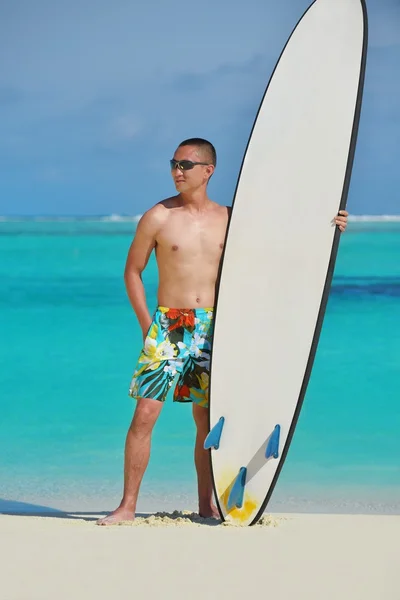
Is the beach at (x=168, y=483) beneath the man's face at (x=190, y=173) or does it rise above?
beneath

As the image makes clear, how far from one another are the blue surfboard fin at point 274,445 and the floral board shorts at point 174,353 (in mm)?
291

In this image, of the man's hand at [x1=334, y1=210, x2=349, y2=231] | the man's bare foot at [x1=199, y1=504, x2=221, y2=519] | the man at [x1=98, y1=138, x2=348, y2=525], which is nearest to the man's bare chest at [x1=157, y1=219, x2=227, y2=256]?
the man at [x1=98, y1=138, x2=348, y2=525]

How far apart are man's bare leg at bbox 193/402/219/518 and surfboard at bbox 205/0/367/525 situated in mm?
107

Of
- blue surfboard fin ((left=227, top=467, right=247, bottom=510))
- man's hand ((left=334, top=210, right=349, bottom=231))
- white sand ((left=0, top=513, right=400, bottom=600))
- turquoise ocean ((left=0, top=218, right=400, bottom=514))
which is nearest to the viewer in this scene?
white sand ((left=0, top=513, right=400, bottom=600))

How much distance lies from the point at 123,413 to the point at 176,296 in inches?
153

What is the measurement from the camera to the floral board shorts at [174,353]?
156 inches

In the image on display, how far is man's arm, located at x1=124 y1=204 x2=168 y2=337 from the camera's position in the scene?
13.1 ft

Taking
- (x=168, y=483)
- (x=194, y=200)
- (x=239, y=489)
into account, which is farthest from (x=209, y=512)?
(x=168, y=483)

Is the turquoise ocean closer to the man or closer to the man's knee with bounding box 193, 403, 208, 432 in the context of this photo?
the man's knee with bounding box 193, 403, 208, 432

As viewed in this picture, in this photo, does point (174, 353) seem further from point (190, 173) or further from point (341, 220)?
point (341, 220)

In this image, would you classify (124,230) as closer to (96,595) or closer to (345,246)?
Result: (345,246)

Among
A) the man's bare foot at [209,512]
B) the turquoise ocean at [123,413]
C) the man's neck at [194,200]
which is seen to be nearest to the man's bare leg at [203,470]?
the man's bare foot at [209,512]

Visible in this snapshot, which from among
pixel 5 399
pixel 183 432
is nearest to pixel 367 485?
pixel 183 432

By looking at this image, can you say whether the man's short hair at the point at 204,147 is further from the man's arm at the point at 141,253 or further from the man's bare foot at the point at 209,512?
the man's bare foot at the point at 209,512
